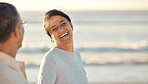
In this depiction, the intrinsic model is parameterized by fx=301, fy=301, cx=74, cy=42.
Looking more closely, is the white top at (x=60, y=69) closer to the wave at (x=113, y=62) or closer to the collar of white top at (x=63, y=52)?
the collar of white top at (x=63, y=52)

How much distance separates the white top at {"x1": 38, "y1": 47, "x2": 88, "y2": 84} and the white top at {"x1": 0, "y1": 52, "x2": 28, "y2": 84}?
76cm

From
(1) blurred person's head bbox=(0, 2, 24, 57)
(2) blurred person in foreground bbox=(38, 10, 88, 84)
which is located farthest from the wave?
(1) blurred person's head bbox=(0, 2, 24, 57)

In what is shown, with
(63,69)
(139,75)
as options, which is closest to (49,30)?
(63,69)

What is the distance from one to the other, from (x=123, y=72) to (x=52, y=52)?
280 inches

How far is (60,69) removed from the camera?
93.4 inches

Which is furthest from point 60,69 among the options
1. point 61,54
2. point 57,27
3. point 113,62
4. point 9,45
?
point 113,62

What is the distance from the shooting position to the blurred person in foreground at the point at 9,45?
144cm

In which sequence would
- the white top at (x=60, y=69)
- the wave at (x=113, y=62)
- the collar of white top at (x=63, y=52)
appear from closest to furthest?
the white top at (x=60, y=69) → the collar of white top at (x=63, y=52) → the wave at (x=113, y=62)

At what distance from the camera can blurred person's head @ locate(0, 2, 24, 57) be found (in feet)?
4.84

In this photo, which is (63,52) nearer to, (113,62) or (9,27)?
(9,27)

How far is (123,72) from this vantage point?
929 centimetres

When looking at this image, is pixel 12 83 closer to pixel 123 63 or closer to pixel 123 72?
pixel 123 72

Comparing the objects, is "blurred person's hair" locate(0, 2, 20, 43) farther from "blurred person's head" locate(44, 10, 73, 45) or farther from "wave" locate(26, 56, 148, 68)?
"wave" locate(26, 56, 148, 68)

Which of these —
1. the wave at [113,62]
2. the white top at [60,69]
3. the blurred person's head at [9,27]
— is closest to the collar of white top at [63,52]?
the white top at [60,69]
